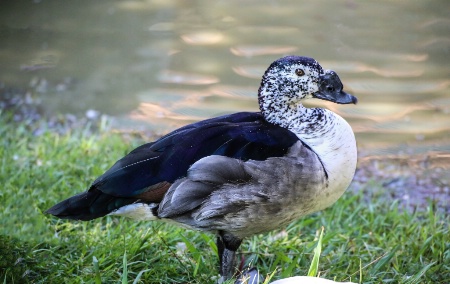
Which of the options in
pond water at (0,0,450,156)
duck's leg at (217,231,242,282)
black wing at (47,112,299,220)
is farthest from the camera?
pond water at (0,0,450,156)

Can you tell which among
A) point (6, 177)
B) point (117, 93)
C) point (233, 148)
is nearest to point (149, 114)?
point (117, 93)

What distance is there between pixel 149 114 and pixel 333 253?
276 cm

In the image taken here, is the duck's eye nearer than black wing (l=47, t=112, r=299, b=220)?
No

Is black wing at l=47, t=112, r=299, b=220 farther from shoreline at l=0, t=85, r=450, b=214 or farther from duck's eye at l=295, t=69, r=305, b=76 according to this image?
shoreline at l=0, t=85, r=450, b=214

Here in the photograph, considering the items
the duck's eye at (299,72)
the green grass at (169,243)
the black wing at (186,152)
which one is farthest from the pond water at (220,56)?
the black wing at (186,152)

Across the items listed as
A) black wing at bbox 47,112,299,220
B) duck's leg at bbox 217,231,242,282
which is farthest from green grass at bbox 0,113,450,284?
black wing at bbox 47,112,299,220

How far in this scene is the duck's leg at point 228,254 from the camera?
3.60 m

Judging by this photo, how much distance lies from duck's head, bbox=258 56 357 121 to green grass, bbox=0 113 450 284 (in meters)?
0.80

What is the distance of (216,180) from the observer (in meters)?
3.42

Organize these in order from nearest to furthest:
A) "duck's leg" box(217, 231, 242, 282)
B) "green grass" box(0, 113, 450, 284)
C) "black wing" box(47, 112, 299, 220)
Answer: "black wing" box(47, 112, 299, 220), "duck's leg" box(217, 231, 242, 282), "green grass" box(0, 113, 450, 284)

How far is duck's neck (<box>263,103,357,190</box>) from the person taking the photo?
3.55m

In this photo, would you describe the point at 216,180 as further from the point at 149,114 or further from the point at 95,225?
the point at 149,114

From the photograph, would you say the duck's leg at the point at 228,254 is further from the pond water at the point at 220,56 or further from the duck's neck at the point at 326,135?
the pond water at the point at 220,56

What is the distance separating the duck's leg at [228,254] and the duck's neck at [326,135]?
0.55 metres
